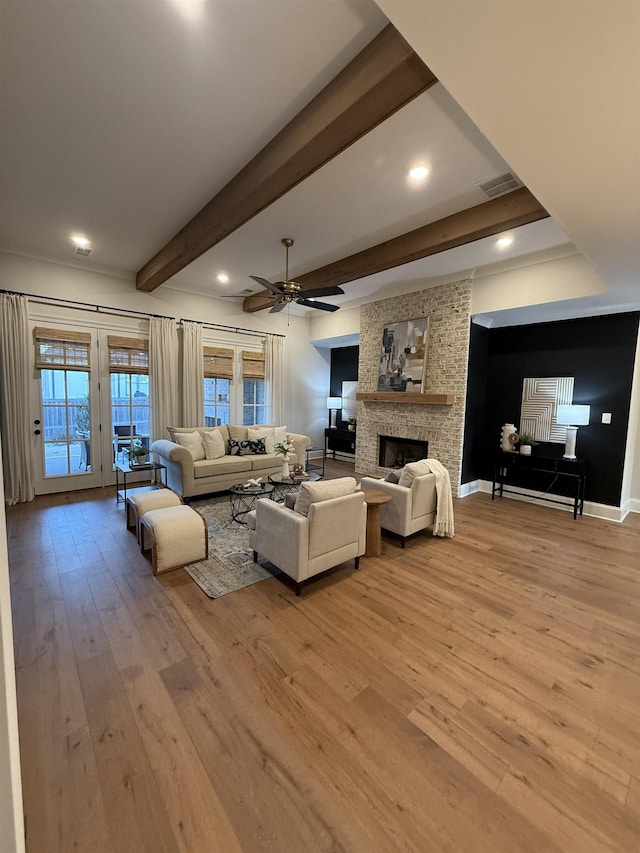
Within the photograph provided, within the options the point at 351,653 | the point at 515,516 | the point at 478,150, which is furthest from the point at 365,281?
the point at 351,653

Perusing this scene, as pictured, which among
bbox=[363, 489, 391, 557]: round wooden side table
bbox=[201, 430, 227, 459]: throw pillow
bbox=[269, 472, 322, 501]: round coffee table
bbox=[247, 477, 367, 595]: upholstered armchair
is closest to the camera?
bbox=[247, 477, 367, 595]: upholstered armchair

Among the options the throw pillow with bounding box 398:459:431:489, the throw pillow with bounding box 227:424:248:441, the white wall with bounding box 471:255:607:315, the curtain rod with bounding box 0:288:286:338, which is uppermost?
the white wall with bounding box 471:255:607:315

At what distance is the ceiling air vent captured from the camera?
276 centimetres

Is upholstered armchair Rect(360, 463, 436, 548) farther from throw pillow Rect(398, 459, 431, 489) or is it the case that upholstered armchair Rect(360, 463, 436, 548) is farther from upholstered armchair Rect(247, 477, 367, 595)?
upholstered armchair Rect(247, 477, 367, 595)

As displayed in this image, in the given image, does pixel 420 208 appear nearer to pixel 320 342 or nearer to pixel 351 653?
pixel 351 653

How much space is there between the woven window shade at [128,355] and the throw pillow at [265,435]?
1.94 metres

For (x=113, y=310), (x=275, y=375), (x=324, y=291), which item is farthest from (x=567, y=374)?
(x=113, y=310)

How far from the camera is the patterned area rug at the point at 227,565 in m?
2.79

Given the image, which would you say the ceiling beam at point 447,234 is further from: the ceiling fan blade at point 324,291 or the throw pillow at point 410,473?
the throw pillow at point 410,473

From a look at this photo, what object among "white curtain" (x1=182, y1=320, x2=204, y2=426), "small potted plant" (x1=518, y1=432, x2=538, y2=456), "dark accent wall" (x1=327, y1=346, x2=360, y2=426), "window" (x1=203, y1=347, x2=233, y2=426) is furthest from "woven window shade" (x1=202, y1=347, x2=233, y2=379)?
"small potted plant" (x1=518, y1=432, x2=538, y2=456)

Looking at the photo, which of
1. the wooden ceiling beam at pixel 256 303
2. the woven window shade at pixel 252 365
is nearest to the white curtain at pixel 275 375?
the woven window shade at pixel 252 365

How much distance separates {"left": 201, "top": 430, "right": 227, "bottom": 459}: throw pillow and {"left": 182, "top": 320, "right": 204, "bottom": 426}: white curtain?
95cm

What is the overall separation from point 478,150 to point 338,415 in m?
6.19

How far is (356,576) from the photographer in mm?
3004
